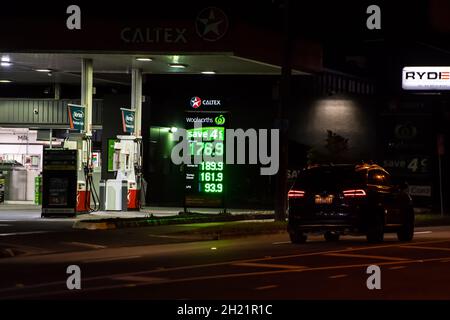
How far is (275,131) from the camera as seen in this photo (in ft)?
122

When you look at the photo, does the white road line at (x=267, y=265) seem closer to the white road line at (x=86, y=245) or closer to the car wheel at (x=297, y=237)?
the white road line at (x=86, y=245)

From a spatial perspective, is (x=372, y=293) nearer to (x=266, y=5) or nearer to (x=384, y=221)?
(x=384, y=221)

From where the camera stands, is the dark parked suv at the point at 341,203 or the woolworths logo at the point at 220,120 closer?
the dark parked suv at the point at 341,203

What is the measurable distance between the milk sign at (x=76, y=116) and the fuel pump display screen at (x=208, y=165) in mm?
3405

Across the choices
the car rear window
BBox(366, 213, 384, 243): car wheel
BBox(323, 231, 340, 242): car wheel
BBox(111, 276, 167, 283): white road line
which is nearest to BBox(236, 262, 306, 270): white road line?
BBox(111, 276, 167, 283): white road line

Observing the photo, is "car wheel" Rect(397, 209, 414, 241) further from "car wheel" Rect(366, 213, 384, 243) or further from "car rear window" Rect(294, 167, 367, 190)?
"car rear window" Rect(294, 167, 367, 190)

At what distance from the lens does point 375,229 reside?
2142 centimetres

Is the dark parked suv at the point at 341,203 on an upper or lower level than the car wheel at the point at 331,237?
upper

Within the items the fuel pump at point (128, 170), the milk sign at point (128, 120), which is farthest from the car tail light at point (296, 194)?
the fuel pump at point (128, 170)

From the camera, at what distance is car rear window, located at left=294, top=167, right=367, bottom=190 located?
2128cm

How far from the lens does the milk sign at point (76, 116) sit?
28.9 metres
